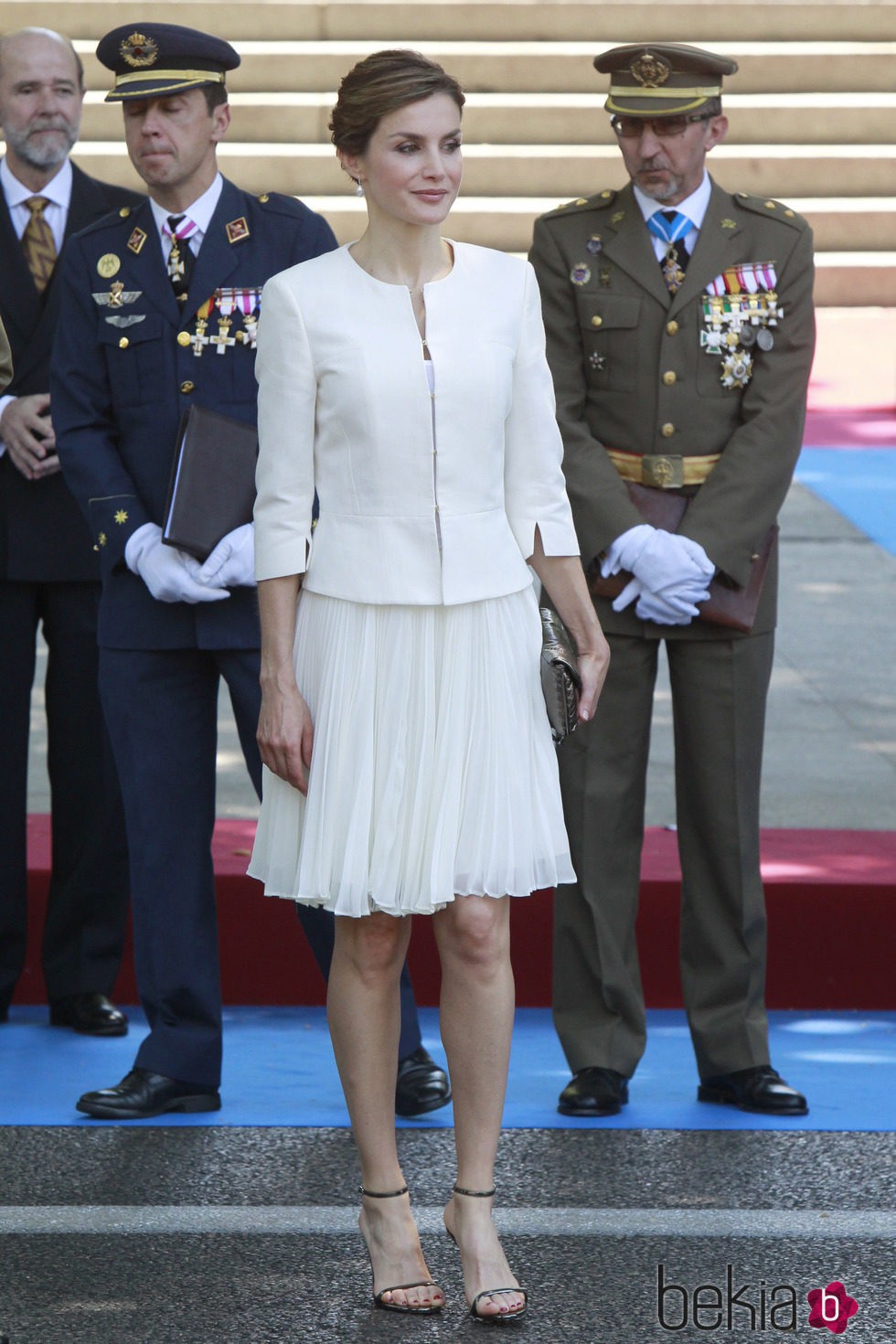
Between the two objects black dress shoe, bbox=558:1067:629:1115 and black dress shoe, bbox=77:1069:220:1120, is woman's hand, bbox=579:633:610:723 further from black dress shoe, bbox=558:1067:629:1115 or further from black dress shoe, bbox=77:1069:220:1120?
black dress shoe, bbox=77:1069:220:1120

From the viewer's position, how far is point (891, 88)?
53.1ft

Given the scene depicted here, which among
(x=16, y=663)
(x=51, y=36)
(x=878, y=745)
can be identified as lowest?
(x=878, y=745)

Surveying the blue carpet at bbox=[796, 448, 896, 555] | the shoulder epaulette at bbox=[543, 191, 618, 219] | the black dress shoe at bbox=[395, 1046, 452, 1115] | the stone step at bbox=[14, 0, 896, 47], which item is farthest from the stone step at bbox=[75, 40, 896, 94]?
the black dress shoe at bbox=[395, 1046, 452, 1115]

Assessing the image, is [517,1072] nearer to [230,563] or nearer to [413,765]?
[230,563]

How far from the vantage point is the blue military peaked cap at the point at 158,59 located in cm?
371

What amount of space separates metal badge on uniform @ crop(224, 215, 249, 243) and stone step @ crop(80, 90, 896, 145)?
1204 cm

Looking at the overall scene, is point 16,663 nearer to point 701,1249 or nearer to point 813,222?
point 701,1249

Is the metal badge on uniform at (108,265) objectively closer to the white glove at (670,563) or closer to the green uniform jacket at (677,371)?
the green uniform jacket at (677,371)

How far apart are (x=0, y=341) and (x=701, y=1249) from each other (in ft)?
5.92

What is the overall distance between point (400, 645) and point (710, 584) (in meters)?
1.02

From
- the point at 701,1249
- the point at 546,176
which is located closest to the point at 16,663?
the point at 701,1249

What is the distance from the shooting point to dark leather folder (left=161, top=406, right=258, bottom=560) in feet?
12.1

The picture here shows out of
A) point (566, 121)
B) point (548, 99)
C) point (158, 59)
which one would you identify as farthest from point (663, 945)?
point (548, 99)

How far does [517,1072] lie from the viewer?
13.4 feet
